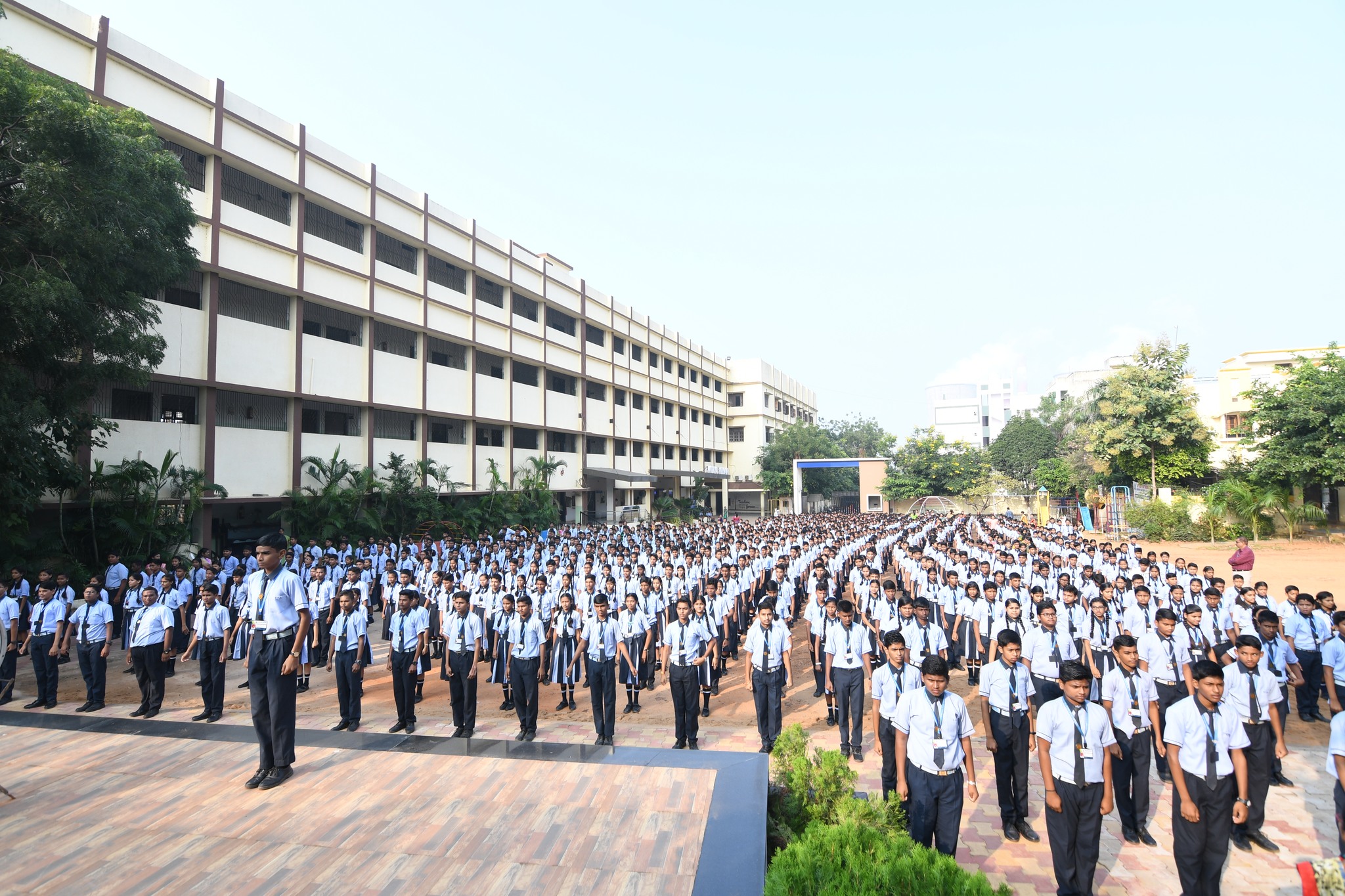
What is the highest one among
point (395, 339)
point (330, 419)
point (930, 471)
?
point (395, 339)

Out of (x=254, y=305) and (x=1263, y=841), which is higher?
A: (x=254, y=305)

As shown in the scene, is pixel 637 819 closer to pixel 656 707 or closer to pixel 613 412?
pixel 656 707

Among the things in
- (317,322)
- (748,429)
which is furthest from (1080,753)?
(748,429)

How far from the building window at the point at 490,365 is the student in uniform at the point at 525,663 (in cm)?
1892

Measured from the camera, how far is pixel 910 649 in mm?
7172

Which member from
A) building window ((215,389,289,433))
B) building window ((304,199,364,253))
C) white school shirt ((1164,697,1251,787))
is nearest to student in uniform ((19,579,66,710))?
building window ((215,389,289,433))

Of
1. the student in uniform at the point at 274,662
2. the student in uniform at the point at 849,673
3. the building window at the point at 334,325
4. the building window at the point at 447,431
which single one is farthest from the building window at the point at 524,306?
the student in uniform at the point at 274,662

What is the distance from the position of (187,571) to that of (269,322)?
7.93 m

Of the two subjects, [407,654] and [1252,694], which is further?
[407,654]

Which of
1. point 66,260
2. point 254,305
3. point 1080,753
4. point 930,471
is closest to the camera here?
point 1080,753

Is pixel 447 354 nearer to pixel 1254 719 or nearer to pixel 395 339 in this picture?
pixel 395 339

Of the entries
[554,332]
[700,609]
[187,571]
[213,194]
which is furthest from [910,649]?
[554,332]

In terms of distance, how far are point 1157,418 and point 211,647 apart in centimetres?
3047

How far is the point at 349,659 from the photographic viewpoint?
6773mm
